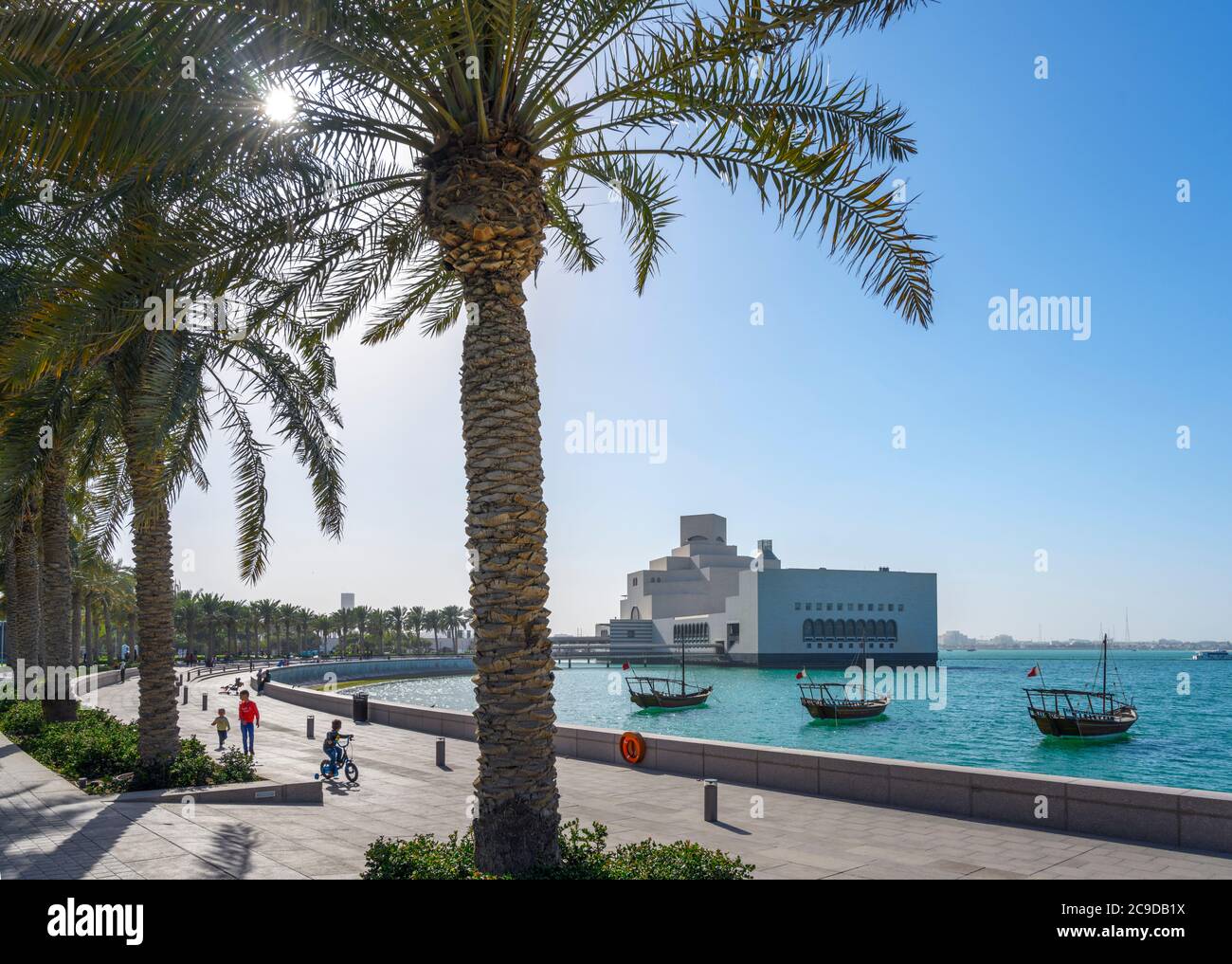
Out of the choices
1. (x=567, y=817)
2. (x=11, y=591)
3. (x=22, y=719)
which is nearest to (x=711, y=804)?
(x=567, y=817)

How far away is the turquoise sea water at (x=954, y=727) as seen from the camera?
41.3 m

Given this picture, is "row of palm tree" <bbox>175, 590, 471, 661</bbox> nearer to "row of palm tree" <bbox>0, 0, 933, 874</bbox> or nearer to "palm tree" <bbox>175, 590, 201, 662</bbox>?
"palm tree" <bbox>175, 590, 201, 662</bbox>

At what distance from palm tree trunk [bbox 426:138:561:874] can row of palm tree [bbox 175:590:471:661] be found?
94.3 meters

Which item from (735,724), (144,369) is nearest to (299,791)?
(144,369)

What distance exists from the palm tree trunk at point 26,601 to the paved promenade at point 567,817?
7.18 m

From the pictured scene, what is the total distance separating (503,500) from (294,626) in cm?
14514

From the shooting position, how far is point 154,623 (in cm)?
1568

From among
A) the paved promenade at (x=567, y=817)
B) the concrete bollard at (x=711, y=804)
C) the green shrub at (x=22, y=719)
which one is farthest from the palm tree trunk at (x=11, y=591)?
the concrete bollard at (x=711, y=804)

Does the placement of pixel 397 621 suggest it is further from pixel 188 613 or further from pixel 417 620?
pixel 188 613

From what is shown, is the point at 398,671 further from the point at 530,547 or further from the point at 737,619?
the point at 530,547

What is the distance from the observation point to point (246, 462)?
1700 cm

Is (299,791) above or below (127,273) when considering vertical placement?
below
